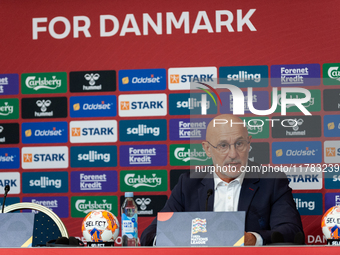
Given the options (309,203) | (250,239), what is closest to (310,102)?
(309,203)

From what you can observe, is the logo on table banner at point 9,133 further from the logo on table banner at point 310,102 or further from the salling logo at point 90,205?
the logo on table banner at point 310,102

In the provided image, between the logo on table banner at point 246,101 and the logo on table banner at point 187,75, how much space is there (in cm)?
35

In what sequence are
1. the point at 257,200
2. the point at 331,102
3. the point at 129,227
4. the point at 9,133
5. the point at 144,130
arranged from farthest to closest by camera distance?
the point at 9,133 → the point at 144,130 → the point at 331,102 → the point at 257,200 → the point at 129,227

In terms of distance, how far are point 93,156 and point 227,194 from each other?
4.02 feet

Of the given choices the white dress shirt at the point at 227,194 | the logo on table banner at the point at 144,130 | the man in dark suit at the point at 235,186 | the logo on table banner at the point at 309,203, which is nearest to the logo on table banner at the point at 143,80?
the logo on table banner at the point at 144,130

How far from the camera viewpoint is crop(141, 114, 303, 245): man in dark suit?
2080 millimetres

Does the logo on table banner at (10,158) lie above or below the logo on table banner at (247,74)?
below

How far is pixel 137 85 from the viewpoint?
3.00 meters

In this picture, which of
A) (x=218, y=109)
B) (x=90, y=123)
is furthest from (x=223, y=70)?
(x=90, y=123)

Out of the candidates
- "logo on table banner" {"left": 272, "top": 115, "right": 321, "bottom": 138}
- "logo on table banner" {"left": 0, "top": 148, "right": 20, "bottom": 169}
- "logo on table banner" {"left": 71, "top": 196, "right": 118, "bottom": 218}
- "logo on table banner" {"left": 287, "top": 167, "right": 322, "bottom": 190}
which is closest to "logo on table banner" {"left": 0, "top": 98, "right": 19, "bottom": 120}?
"logo on table banner" {"left": 0, "top": 148, "right": 20, "bottom": 169}

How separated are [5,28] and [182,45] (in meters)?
1.41

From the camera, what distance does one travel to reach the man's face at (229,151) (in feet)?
7.14

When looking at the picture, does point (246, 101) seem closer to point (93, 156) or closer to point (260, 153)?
point (260, 153)

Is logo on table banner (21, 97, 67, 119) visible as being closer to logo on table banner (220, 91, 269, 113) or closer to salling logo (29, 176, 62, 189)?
salling logo (29, 176, 62, 189)
